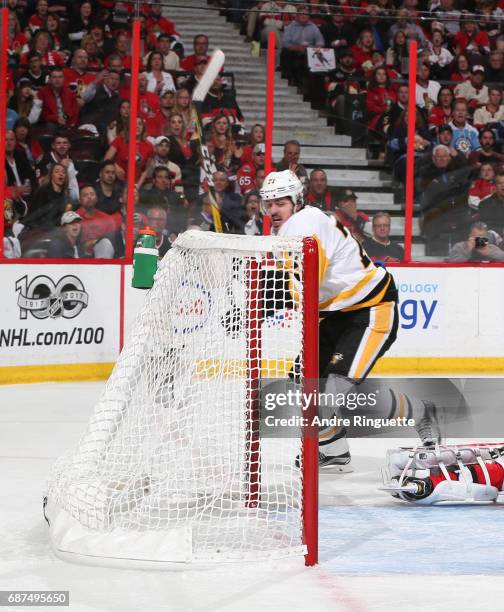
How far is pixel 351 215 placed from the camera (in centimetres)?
820

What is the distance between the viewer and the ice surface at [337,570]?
3090 mm

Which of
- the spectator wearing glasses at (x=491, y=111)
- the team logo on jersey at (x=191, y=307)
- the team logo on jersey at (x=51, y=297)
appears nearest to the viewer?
the team logo on jersey at (x=191, y=307)

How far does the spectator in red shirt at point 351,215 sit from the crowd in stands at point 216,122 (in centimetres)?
1

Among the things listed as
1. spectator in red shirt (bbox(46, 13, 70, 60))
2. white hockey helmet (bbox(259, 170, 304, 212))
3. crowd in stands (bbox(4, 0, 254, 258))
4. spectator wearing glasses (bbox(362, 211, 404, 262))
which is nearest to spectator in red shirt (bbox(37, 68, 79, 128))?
crowd in stands (bbox(4, 0, 254, 258))

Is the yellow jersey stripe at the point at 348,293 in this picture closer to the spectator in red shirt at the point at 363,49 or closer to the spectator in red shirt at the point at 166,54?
the spectator in red shirt at the point at 166,54

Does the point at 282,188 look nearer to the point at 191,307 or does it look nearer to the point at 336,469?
the point at 191,307

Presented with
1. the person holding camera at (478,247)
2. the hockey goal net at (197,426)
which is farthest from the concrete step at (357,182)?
the hockey goal net at (197,426)

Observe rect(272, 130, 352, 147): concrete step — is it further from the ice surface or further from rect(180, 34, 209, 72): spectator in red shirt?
the ice surface

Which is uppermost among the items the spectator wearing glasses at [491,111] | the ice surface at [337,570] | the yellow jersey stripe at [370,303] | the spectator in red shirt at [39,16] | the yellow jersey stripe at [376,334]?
the spectator in red shirt at [39,16]

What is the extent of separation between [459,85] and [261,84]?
60.7 inches

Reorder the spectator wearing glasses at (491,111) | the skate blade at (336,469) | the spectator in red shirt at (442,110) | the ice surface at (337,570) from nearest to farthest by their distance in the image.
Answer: the ice surface at (337,570) → the skate blade at (336,469) → the spectator in red shirt at (442,110) → the spectator wearing glasses at (491,111)

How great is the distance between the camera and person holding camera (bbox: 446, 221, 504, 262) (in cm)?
831

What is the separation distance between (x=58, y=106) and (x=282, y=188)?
145 inches

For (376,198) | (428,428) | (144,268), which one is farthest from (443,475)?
(376,198)
